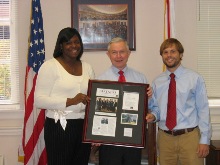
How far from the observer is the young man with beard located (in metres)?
2.30

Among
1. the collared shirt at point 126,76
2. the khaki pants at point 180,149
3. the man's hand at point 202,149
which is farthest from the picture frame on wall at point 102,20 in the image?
the man's hand at point 202,149

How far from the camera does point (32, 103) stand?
320cm

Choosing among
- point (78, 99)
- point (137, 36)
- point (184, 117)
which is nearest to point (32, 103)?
point (78, 99)

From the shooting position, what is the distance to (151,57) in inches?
140

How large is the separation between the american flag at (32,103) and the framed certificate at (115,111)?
1.24 metres

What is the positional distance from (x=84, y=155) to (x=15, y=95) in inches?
65.1

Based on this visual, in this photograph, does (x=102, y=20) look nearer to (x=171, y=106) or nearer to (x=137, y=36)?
(x=137, y=36)

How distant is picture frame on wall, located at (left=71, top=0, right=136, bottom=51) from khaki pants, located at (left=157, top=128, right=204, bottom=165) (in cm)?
151

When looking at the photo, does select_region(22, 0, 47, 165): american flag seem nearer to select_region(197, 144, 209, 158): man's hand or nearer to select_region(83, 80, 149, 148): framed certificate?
select_region(83, 80, 149, 148): framed certificate

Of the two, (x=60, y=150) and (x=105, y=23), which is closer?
(x=60, y=150)

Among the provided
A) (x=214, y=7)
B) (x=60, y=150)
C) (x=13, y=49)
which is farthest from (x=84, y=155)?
(x=214, y=7)

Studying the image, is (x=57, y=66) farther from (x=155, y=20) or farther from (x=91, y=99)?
(x=155, y=20)

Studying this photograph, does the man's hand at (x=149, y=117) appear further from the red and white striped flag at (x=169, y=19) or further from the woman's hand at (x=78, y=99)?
the red and white striped flag at (x=169, y=19)

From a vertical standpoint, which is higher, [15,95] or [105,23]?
[105,23]
